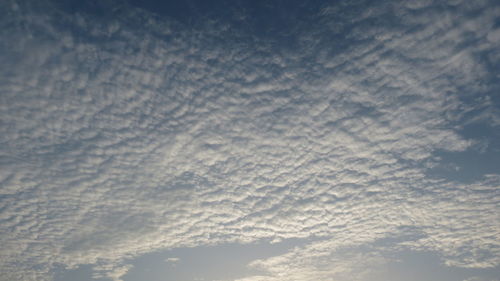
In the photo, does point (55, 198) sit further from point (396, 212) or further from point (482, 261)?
point (482, 261)

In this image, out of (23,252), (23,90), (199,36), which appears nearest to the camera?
(199,36)

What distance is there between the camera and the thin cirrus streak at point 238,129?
5914mm

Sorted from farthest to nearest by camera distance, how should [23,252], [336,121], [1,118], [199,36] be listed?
[23,252] → [336,121] → [1,118] → [199,36]

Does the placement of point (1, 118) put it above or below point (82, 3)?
below

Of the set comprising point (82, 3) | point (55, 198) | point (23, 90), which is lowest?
point (55, 198)

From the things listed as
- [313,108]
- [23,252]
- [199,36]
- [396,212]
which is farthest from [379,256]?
[23,252]

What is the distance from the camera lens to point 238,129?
8.16 meters

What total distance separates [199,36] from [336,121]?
4432 millimetres

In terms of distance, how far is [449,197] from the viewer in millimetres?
10812

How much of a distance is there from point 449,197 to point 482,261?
7423 mm

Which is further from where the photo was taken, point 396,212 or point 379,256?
point 379,256

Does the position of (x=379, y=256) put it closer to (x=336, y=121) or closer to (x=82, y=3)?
(x=336, y=121)

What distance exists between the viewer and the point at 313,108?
7621 mm

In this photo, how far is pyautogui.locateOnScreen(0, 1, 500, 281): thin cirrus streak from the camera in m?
5.91
